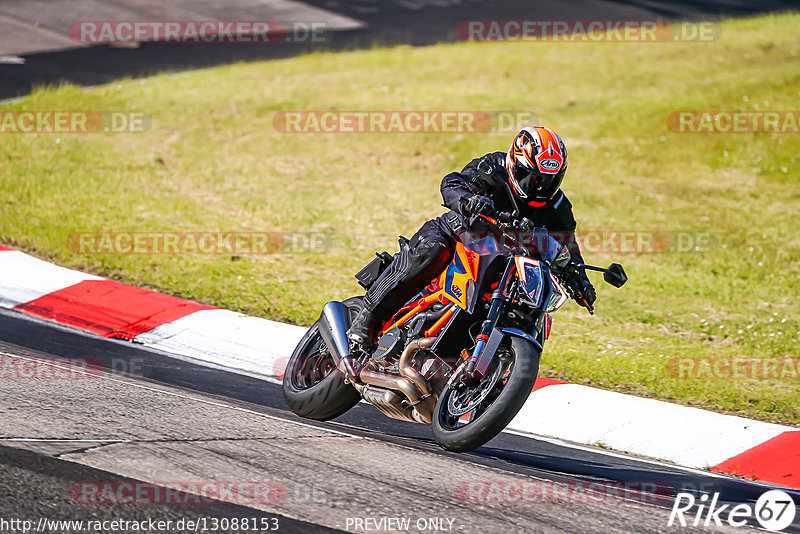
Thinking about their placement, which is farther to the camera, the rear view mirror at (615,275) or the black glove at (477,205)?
the rear view mirror at (615,275)

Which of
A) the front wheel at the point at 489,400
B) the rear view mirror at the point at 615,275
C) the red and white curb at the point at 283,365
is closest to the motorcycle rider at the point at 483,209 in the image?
the rear view mirror at the point at 615,275

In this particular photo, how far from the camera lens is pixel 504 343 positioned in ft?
17.6

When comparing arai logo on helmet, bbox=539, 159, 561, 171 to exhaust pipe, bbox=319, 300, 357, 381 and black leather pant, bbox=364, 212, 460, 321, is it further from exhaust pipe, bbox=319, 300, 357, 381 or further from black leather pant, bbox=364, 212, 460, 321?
exhaust pipe, bbox=319, 300, 357, 381

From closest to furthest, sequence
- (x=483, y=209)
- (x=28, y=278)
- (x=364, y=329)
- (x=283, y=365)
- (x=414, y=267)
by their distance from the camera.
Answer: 1. (x=483, y=209)
2. (x=414, y=267)
3. (x=364, y=329)
4. (x=283, y=365)
5. (x=28, y=278)

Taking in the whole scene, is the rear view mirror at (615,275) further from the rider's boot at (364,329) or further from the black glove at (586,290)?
the rider's boot at (364,329)

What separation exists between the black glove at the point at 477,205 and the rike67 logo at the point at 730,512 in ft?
6.33

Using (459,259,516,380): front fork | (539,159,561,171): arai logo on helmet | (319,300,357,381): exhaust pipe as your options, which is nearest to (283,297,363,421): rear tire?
(319,300,357,381): exhaust pipe

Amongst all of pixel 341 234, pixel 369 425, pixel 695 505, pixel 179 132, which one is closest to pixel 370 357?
pixel 369 425

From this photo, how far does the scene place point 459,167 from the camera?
1409cm

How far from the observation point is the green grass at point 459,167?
9.16 m

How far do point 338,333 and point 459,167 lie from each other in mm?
8126

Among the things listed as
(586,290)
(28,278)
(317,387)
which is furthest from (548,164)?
(28,278)

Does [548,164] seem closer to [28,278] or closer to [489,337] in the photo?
[489,337]

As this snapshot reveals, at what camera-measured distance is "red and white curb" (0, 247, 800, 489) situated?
6672 mm
